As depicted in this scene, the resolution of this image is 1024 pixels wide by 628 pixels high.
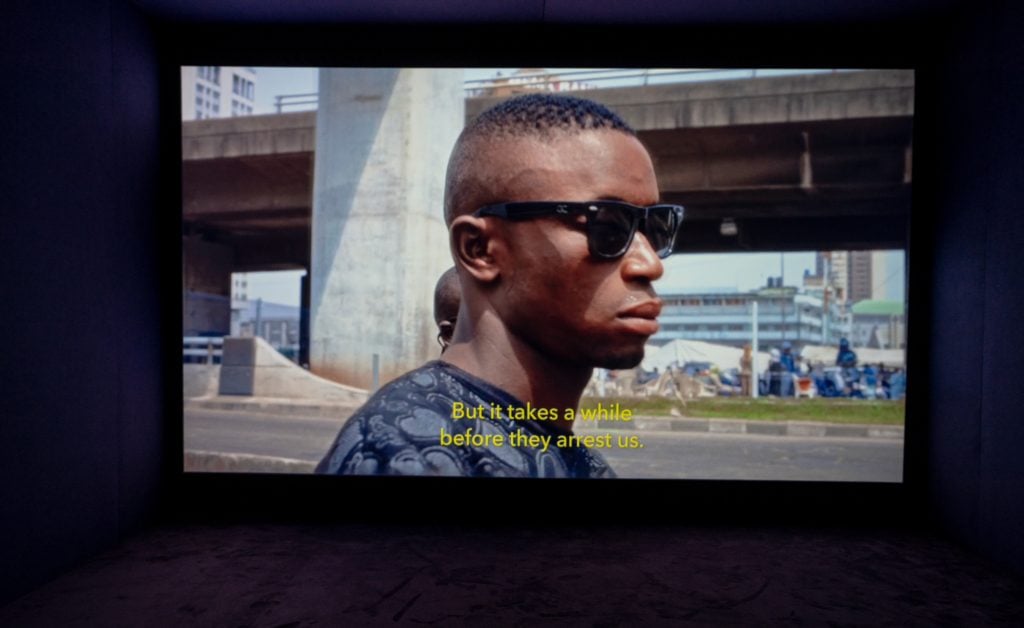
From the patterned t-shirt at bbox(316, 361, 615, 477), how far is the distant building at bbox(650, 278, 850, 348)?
939 mm

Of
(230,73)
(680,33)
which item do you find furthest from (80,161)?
(680,33)

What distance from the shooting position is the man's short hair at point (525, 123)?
2902 millimetres

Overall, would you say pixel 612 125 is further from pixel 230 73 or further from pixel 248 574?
pixel 248 574

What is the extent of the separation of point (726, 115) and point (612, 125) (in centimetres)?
191

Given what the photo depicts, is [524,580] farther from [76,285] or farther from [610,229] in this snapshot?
[76,285]

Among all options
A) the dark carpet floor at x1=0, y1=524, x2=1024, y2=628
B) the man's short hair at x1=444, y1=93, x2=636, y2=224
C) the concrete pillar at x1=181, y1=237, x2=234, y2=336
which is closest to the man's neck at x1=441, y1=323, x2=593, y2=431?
the man's short hair at x1=444, y1=93, x2=636, y2=224

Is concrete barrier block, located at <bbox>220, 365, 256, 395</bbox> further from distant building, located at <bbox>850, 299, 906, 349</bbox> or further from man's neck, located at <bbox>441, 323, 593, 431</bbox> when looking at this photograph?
distant building, located at <bbox>850, 299, 906, 349</bbox>

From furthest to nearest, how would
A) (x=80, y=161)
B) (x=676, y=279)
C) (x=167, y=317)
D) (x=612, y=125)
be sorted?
(x=167, y=317) < (x=676, y=279) < (x=612, y=125) < (x=80, y=161)

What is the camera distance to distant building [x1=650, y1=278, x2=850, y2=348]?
11.0 feet

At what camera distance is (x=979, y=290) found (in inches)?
121

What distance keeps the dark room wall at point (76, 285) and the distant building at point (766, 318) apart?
9.35ft

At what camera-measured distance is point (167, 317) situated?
11.4ft

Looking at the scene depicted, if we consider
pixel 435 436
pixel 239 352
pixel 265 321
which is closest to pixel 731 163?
pixel 435 436

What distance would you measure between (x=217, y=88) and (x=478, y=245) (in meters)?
1.87
